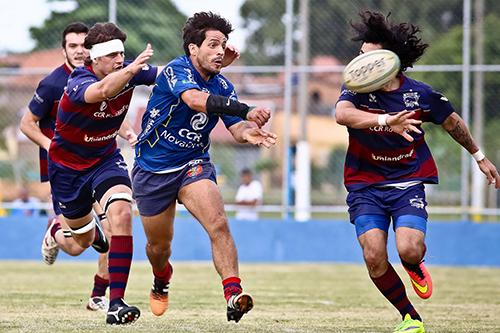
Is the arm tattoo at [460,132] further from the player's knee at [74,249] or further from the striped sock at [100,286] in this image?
the player's knee at [74,249]

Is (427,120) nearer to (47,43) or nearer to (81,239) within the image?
(81,239)

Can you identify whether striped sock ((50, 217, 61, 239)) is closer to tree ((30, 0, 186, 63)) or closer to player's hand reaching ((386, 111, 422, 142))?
player's hand reaching ((386, 111, 422, 142))

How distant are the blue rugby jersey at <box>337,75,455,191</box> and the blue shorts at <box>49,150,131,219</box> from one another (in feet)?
5.95

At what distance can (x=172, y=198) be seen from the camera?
8195mm

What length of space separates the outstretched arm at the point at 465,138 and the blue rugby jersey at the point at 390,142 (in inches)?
3.2

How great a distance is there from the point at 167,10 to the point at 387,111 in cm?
1012

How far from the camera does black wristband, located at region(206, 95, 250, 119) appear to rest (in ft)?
24.5

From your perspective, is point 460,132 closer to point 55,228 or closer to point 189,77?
point 189,77

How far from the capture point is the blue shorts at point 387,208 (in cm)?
785

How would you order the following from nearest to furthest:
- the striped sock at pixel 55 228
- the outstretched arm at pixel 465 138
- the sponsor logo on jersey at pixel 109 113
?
the outstretched arm at pixel 465 138, the sponsor logo on jersey at pixel 109 113, the striped sock at pixel 55 228

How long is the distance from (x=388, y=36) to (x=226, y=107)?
1.39 m

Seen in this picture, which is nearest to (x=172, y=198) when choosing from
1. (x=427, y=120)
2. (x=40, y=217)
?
(x=427, y=120)

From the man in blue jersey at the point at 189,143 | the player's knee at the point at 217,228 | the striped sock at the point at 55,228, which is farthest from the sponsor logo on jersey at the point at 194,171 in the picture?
the striped sock at the point at 55,228

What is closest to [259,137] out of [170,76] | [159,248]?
[170,76]
